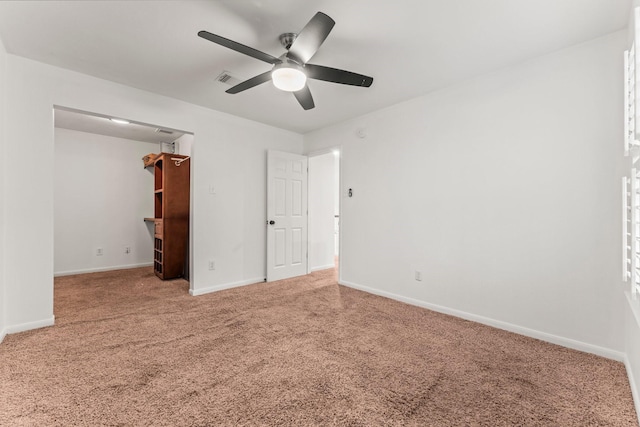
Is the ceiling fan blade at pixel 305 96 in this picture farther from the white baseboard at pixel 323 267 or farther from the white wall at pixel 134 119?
the white baseboard at pixel 323 267

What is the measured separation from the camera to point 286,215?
4586 mm

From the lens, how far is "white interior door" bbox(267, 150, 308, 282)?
14.4 feet

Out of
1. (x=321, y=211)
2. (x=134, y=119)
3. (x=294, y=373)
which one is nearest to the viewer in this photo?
(x=294, y=373)

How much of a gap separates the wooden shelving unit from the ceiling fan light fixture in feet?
10.0

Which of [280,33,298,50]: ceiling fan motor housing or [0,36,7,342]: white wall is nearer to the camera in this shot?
[280,33,298,50]: ceiling fan motor housing

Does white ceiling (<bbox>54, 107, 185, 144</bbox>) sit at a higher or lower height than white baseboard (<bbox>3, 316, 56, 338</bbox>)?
higher

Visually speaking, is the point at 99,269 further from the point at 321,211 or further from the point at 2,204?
the point at 321,211

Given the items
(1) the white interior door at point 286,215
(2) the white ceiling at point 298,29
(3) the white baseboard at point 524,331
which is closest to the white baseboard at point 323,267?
(1) the white interior door at point 286,215

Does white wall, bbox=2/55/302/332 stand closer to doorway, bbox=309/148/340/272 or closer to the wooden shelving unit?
doorway, bbox=309/148/340/272

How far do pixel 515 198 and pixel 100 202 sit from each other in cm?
625

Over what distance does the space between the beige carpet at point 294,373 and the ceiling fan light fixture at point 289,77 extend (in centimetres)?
204

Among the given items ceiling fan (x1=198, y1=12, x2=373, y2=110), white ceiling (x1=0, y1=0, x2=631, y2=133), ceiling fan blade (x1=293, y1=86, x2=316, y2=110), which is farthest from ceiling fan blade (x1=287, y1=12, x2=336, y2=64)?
ceiling fan blade (x1=293, y1=86, x2=316, y2=110)

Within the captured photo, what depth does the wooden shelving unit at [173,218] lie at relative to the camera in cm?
445

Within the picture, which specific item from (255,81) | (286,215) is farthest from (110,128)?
(255,81)
